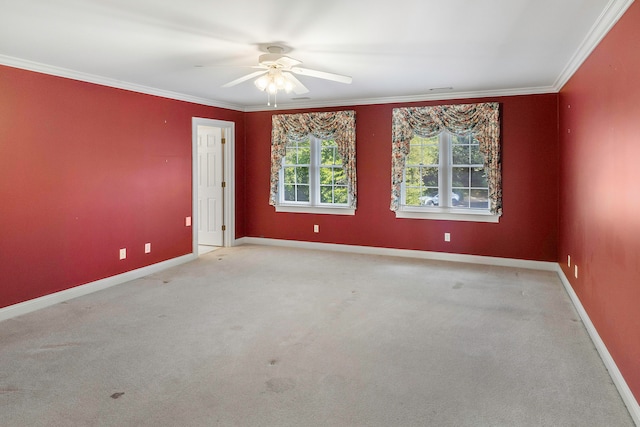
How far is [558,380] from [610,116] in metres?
1.84

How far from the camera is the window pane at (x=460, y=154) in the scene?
6.22 meters

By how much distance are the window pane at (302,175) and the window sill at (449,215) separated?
1.74 metres

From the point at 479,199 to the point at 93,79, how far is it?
521cm

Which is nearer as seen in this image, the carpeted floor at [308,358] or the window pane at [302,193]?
the carpeted floor at [308,358]

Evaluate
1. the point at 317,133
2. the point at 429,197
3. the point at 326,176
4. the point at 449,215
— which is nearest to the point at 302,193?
the point at 326,176

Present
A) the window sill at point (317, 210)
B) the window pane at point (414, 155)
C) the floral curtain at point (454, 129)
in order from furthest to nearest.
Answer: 1. the window sill at point (317, 210)
2. the window pane at point (414, 155)
3. the floral curtain at point (454, 129)

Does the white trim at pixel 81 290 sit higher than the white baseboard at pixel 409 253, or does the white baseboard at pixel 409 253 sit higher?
the white baseboard at pixel 409 253

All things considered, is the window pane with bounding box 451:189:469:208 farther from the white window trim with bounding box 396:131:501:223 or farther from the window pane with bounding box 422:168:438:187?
the window pane with bounding box 422:168:438:187

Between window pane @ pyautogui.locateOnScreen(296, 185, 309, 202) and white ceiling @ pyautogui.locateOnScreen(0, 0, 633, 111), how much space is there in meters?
2.42

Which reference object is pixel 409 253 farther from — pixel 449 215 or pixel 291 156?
pixel 291 156

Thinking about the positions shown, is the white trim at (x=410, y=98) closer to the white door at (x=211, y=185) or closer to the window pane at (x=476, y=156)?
the window pane at (x=476, y=156)

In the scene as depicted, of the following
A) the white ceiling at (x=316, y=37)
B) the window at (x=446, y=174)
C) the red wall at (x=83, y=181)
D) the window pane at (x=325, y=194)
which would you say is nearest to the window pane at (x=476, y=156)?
the window at (x=446, y=174)

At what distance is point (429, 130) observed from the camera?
6266mm

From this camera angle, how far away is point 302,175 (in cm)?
742
